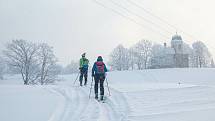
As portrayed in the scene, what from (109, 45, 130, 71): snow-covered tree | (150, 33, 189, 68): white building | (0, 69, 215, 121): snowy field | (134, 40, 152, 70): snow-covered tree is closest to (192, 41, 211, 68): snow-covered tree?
(150, 33, 189, 68): white building

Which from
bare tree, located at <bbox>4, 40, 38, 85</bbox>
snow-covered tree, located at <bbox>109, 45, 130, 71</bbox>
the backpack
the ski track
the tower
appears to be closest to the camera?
the ski track

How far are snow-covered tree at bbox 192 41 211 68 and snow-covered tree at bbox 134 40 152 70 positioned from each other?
18.8 metres

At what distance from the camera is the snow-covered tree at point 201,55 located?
107688 millimetres

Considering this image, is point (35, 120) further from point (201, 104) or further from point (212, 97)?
point (212, 97)

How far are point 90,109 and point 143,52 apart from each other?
305ft

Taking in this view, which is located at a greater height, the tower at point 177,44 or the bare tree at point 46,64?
the tower at point 177,44

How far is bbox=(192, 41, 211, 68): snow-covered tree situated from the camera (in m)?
108

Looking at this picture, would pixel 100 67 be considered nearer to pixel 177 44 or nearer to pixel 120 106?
pixel 120 106

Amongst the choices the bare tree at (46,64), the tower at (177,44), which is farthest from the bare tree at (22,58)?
the tower at (177,44)

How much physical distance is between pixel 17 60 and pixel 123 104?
149 ft

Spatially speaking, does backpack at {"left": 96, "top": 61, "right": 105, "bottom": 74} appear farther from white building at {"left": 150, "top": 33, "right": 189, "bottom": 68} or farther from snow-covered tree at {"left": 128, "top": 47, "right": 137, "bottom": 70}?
snow-covered tree at {"left": 128, "top": 47, "right": 137, "bottom": 70}

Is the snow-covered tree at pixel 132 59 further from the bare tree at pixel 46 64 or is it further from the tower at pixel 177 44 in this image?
the bare tree at pixel 46 64

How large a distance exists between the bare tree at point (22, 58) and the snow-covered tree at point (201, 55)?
69.2 m

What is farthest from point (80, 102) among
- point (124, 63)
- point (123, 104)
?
point (124, 63)
